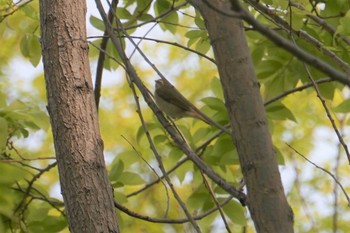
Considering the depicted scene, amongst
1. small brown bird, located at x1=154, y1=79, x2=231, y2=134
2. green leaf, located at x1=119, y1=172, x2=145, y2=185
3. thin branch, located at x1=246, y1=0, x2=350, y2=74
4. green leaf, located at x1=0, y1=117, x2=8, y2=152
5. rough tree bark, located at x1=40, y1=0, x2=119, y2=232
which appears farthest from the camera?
green leaf, located at x1=119, y1=172, x2=145, y2=185

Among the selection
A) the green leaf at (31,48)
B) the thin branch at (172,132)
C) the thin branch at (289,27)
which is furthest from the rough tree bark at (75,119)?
the green leaf at (31,48)

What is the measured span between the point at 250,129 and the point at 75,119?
88cm

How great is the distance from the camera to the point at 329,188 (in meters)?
6.68

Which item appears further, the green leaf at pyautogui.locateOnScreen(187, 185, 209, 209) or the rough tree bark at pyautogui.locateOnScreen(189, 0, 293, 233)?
the green leaf at pyautogui.locateOnScreen(187, 185, 209, 209)

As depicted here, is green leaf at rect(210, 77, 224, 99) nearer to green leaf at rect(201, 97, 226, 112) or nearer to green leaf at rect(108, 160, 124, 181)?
green leaf at rect(201, 97, 226, 112)

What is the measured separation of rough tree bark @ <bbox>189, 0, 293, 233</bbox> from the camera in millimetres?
1643

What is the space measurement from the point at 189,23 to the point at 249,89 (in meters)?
4.39

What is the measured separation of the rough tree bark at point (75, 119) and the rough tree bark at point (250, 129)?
0.72 m

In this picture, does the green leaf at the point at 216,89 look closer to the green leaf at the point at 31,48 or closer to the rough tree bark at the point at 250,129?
the green leaf at the point at 31,48

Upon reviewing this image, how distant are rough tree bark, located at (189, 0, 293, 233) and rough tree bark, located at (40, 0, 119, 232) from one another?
28.3 inches

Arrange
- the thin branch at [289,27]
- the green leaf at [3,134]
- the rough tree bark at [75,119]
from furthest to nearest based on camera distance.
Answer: the green leaf at [3,134]
the thin branch at [289,27]
the rough tree bark at [75,119]

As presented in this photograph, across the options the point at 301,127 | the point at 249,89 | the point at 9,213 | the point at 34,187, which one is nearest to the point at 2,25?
the point at 34,187

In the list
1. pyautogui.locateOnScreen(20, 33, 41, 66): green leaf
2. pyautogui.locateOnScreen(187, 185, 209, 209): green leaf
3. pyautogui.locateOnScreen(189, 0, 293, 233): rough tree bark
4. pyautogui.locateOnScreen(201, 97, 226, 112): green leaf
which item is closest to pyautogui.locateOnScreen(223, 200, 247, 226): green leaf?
pyautogui.locateOnScreen(187, 185, 209, 209): green leaf

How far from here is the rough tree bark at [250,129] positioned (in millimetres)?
1643
